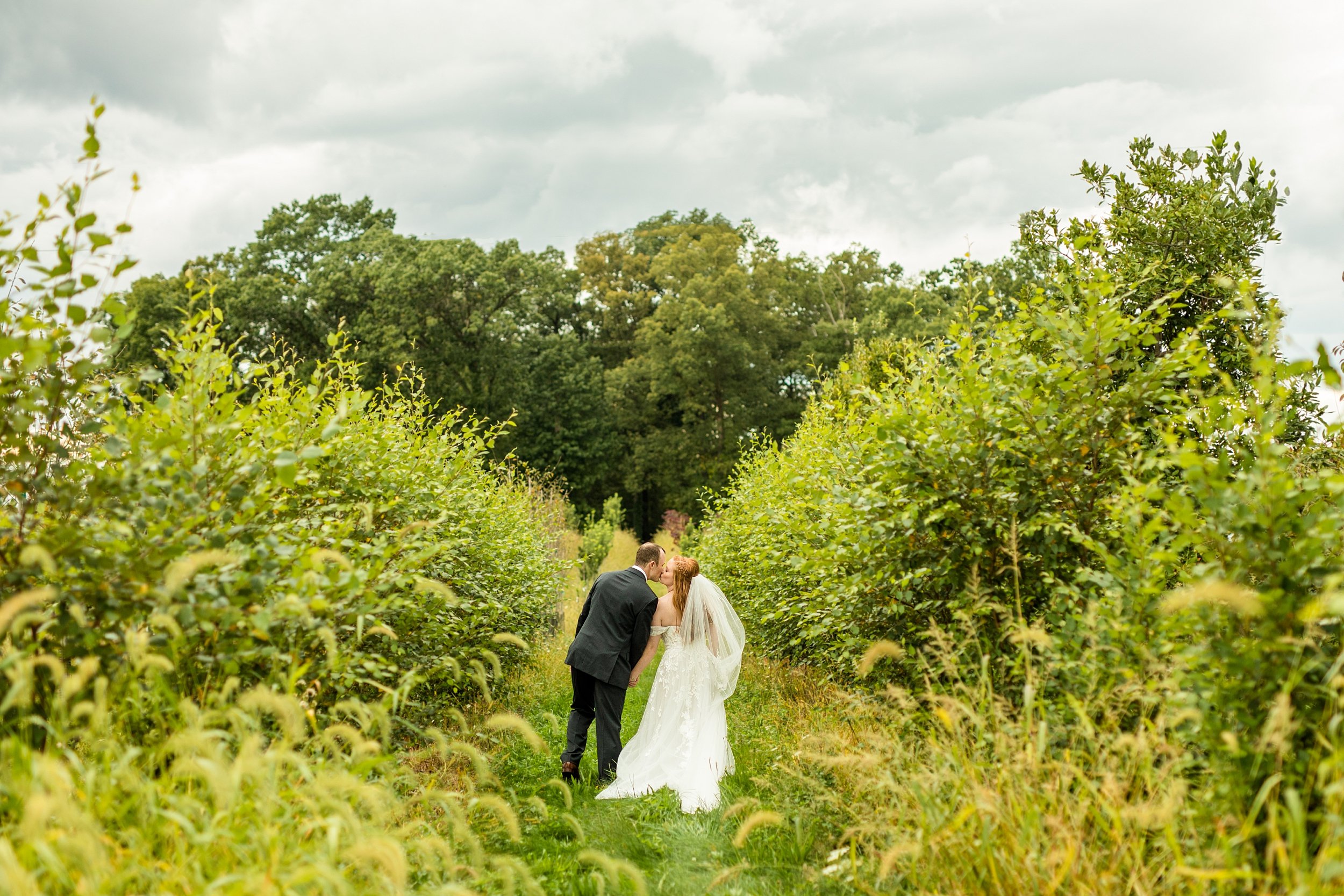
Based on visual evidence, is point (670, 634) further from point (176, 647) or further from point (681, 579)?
point (176, 647)

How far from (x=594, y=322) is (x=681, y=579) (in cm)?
3803

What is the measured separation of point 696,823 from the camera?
5.81 meters

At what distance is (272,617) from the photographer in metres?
3.25

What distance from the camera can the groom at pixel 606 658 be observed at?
279 inches

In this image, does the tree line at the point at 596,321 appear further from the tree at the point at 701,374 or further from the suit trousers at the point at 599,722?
the suit trousers at the point at 599,722

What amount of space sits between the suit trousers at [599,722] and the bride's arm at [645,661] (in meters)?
0.21

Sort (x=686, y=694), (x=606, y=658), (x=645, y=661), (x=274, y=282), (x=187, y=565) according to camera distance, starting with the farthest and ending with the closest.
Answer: (x=274, y=282) → (x=645, y=661) → (x=686, y=694) → (x=606, y=658) → (x=187, y=565)

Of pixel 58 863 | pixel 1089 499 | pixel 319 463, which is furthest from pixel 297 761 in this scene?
pixel 1089 499

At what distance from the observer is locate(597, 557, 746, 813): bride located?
6.87 meters

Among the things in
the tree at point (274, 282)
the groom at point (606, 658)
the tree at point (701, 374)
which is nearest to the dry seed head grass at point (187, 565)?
the groom at point (606, 658)

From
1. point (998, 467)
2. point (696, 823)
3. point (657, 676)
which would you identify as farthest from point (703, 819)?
point (998, 467)

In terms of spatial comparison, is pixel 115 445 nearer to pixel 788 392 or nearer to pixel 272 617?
pixel 272 617

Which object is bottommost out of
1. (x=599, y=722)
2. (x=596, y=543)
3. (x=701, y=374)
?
(x=599, y=722)

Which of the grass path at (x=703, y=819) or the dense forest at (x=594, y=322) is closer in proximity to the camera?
the grass path at (x=703, y=819)
